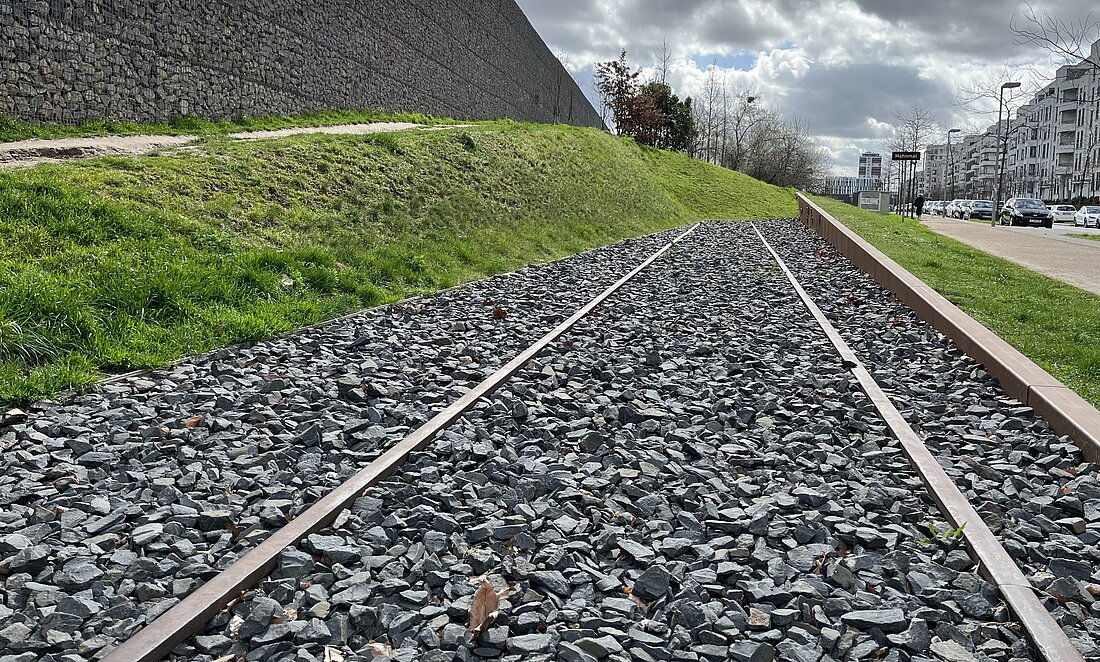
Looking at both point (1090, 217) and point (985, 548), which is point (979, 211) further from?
point (985, 548)

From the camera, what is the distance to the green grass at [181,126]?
40.4 ft

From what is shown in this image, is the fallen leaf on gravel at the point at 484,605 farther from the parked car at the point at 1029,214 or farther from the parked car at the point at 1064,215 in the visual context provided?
the parked car at the point at 1064,215

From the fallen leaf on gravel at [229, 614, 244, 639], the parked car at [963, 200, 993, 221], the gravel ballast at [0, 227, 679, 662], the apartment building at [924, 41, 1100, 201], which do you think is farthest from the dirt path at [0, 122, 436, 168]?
the apartment building at [924, 41, 1100, 201]

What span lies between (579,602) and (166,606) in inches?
51.5

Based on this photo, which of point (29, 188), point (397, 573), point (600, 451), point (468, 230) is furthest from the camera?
point (468, 230)

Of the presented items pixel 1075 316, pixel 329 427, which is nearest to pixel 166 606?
pixel 329 427

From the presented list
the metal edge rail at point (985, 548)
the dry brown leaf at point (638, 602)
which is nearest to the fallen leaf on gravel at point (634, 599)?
the dry brown leaf at point (638, 602)

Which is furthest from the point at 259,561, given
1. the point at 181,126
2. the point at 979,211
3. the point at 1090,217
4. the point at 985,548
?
the point at 979,211

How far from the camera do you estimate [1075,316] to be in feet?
28.6

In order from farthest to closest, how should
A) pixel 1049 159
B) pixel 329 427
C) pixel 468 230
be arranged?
pixel 1049 159
pixel 468 230
pixel 329 427

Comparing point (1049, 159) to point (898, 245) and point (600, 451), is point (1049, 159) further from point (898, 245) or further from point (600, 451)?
point (600, 451)

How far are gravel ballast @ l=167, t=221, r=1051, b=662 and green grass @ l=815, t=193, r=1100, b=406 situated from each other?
2.42m

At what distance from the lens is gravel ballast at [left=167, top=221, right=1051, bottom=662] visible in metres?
2.55

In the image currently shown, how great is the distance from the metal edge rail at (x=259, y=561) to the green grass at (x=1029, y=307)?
4.19 m
